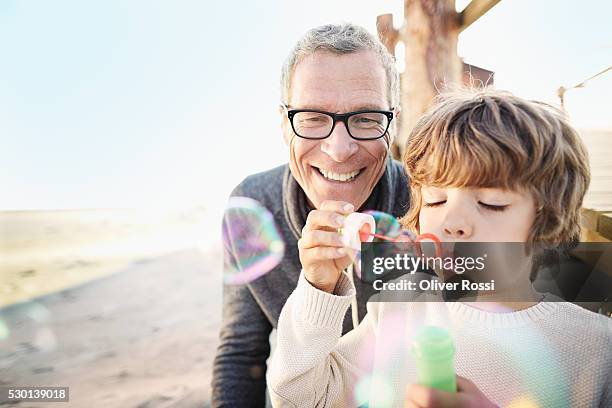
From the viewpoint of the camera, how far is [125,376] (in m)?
2.00

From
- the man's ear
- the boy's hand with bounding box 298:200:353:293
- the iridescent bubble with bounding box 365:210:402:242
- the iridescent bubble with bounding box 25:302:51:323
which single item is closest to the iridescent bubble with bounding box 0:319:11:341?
the iridescent bubble with bounding box 25:302:51:323

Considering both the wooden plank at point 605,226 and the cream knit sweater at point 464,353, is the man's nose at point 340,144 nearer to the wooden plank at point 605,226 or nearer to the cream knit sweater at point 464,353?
the cream knit sweater at point 464,353

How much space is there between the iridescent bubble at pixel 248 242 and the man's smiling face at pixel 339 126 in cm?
27

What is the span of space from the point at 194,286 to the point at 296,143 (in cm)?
278

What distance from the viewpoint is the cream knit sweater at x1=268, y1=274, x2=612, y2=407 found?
2.60ft

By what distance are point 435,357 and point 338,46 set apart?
2.63 ft

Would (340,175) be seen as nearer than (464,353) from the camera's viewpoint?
No

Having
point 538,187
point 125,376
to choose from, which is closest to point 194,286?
point 125,376

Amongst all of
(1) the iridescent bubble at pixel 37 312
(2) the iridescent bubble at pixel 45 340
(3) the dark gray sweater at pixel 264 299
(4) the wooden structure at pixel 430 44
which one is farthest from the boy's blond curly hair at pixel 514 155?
(1) the iridescent bubble at pixel 37 312

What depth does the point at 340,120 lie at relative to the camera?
113 centimetres

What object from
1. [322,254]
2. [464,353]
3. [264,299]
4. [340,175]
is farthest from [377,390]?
[264,299]

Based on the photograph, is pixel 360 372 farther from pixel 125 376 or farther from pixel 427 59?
pixel 427 59

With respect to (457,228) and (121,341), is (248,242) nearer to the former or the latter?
(457,228)

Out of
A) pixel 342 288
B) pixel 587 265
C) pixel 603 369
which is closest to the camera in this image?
pixel 603 369
